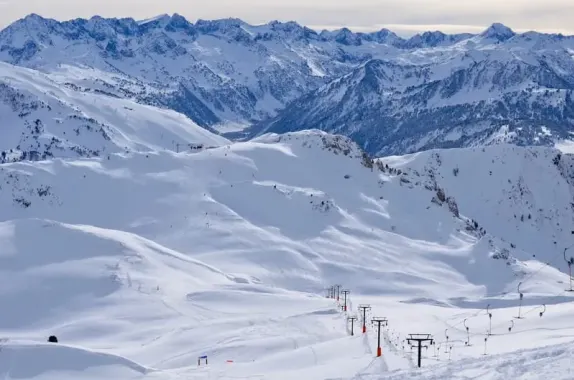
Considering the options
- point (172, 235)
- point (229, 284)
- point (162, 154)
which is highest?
point (162, 154)

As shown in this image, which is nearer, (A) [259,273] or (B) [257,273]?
(B) [257,273]

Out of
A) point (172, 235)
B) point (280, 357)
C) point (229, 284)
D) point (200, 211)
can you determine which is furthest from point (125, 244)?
point (280, 357)

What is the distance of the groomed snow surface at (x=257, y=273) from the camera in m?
48.2

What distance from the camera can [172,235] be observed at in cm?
11056

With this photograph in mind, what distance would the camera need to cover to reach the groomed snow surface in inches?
1898

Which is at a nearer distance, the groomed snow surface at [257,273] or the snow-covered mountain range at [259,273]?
the groomed snow surface at [257,273]

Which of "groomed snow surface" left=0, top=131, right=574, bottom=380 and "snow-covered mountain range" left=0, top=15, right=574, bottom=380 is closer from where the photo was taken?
"groomed snow surface" left=0, top=131, right=574, bottom=380

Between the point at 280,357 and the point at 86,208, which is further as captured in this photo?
the point at 86,208

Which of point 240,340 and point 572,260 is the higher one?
point 572,260

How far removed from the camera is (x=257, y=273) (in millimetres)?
100438

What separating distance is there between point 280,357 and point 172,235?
61425 millimetres

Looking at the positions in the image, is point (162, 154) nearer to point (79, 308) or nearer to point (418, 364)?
point (79, 308)

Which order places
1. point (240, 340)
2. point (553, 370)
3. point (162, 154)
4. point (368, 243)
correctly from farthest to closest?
point (162, 154) < point (368, 243) < point (240, 340) < point (553, 370)

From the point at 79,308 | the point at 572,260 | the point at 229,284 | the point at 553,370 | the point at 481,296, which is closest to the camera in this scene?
the point at 553,370
